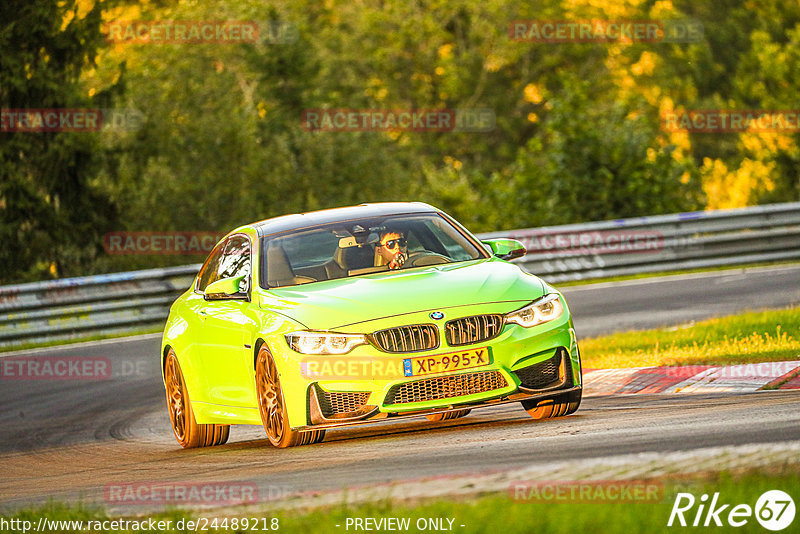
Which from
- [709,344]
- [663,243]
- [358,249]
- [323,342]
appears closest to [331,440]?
[323,342]

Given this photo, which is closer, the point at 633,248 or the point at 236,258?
the point at 236,258

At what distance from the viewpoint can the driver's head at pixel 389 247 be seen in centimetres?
996

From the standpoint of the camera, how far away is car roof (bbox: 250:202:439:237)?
1044 cm

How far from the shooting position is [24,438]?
1253 cm

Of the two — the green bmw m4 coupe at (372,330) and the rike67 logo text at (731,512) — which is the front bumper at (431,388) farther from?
the rike67 logo text at (731,512)

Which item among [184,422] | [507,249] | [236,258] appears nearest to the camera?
[507,249]

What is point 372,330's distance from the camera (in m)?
8.69

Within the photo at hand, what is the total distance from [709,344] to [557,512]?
7.52m

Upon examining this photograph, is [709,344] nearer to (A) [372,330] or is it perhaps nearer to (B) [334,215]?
(B) [334,215]

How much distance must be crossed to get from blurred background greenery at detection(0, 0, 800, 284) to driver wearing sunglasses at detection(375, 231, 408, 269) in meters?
19.4

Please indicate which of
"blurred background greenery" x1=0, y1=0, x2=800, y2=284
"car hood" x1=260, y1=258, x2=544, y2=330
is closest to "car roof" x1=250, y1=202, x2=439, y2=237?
"car hood" x1=260, y1=258, x2=544, y2=330

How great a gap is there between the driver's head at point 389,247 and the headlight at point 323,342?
1.29 meters

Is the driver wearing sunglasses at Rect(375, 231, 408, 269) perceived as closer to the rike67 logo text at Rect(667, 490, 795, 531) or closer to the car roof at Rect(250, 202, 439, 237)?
the car roof at Rect(250, 202, 439, 237)

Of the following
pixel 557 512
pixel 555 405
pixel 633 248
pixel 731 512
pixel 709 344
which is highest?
pixel 731 512
